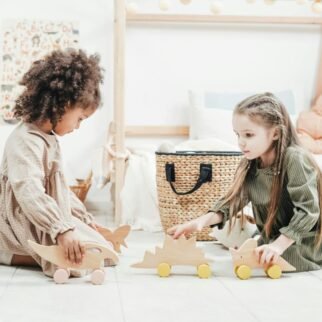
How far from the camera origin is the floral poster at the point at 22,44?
112 inches

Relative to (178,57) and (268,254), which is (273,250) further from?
(178,57)

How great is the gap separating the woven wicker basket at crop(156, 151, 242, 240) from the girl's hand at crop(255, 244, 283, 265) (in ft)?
1.94

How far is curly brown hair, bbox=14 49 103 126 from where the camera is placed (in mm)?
1554

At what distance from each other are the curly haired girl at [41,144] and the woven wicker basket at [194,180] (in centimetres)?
54

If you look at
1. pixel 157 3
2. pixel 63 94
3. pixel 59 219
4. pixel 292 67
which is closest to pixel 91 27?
Answer: pixel 157 3

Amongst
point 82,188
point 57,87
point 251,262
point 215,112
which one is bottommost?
point 82,188

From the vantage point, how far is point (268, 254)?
1.51 metres

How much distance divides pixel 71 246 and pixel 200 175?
730 millimetres

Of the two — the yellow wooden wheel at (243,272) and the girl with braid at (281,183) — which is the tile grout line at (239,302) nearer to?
the yellow wooden wheel at (243,272)

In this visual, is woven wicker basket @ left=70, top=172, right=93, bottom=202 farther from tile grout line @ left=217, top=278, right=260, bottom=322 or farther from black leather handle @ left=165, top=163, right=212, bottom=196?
tile grout line @ left=217, top=278, right=260, bottom=322

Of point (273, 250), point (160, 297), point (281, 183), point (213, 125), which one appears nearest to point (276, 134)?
point (281, 183)

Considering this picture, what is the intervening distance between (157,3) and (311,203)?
1.58 m

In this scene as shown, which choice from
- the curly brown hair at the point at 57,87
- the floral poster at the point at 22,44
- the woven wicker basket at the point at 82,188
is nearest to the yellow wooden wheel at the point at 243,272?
the curly brown hair at the point at 57,87

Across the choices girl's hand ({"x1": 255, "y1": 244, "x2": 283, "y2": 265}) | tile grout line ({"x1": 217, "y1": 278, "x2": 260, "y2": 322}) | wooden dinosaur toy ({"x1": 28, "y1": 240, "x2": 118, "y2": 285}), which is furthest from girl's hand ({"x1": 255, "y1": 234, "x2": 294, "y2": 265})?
wooden dinosaur toy ({"x1": 28, "y1": 240, "x2": 118, "y2": 285})
